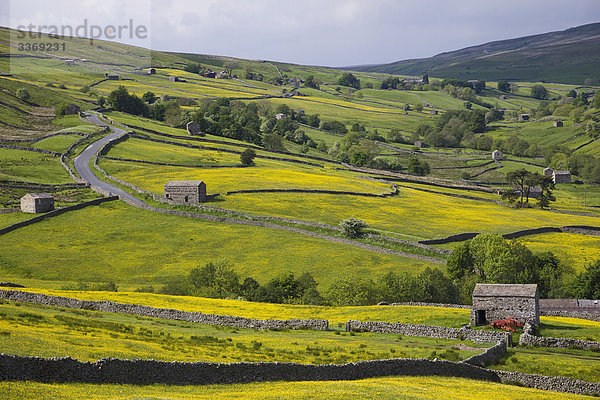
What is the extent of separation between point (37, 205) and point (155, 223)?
16.7m

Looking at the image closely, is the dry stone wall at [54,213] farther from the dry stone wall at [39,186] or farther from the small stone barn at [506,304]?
the small stone barn at [506,304]

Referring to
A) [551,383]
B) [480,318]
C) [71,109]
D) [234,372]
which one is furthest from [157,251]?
[71,109]

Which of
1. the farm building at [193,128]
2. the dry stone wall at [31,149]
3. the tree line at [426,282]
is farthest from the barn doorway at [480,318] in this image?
the farm building at [193,128]

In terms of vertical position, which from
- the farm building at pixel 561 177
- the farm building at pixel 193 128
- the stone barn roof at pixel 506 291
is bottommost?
the stone barn roof at pixel 506 291

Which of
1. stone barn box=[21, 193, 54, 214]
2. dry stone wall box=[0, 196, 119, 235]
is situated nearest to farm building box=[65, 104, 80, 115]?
dry stone wall box=[0, 196, 119, 235]

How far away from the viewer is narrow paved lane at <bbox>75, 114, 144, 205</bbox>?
113 metres

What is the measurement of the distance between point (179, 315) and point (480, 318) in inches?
850

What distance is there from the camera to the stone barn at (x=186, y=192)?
351 feet

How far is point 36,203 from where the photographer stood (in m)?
97.0

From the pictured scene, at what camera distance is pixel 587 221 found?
12006 centimetres

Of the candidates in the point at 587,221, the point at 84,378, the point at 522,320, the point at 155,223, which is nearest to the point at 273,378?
the point at 84,378

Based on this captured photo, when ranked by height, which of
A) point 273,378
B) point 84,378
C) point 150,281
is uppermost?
point 84,378

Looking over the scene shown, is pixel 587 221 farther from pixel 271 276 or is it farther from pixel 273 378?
pixel 273 378

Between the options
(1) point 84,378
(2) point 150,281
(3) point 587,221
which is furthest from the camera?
(3) point 587,221
